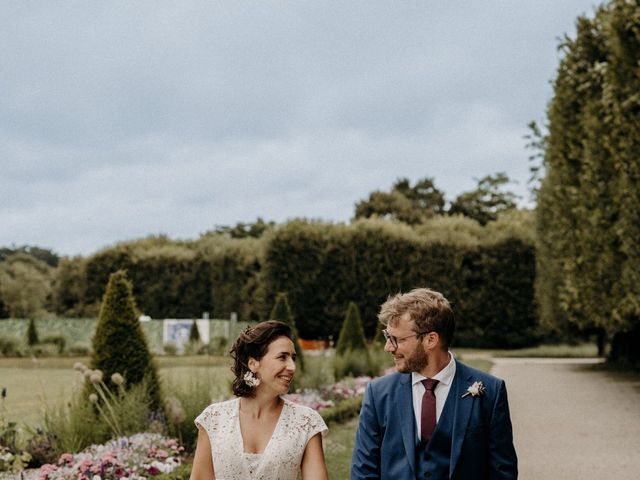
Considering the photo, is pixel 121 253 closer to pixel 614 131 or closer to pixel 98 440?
pixel 614 131

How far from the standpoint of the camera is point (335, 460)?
7.74 meters

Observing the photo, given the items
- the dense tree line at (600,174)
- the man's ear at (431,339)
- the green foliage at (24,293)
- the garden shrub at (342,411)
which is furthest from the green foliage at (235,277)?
the man's ear at (431,339)

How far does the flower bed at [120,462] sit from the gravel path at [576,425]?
3.24 m

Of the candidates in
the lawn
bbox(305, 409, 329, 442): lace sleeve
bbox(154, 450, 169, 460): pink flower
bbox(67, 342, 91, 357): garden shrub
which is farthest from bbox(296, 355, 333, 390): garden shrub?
bbox(67, 342, 91, 357): garden shrub

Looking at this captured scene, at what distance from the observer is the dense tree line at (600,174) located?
15.0 meters

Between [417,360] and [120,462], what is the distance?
308 cm

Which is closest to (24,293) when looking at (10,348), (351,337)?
(10,348)

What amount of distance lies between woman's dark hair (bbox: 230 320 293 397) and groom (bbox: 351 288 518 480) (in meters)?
0.47

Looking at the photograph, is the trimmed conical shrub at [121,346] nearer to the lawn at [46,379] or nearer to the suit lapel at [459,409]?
the lawn at [46,379]

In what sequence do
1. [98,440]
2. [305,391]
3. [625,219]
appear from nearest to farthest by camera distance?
[98,440] < [305,391] < [625,219]

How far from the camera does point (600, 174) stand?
17375 millimetres

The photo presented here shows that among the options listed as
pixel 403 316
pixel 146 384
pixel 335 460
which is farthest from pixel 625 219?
pixel 403 316

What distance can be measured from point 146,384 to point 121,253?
31.0 meters

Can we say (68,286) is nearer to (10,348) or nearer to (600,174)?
(10,348)
